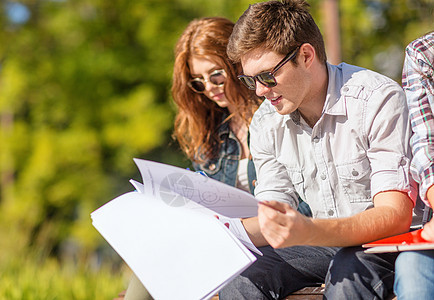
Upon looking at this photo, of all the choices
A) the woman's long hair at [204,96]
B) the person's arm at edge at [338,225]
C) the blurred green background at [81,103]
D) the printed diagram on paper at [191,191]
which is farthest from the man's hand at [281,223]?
the blurred green background at [81,103]

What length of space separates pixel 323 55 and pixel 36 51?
910cm

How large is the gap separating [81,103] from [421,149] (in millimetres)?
8617

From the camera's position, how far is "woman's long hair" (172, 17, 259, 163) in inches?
117

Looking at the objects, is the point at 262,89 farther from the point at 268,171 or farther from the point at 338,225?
the point at 338,225

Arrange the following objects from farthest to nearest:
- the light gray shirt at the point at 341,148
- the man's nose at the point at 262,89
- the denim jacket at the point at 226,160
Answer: the denim jacket at the point at 226,160 < the man's nose at the point at 262,89 < the light gray shirt at the point at 341,148

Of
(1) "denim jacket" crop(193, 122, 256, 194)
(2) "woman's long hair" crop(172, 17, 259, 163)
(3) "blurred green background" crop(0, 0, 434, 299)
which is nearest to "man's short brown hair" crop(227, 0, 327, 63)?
(2) "woman's long hair" crop(172, 17, 259, 163)

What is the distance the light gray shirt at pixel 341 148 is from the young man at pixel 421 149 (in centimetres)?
6

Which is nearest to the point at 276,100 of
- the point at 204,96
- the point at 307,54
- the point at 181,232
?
the point at 307,54

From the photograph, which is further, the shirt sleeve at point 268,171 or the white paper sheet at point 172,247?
the shirt sleeve at point 268,171

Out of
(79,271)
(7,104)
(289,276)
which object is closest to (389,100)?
(289,276)

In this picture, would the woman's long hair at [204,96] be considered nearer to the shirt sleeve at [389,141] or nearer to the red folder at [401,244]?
the shirt sleeve at [389,141]

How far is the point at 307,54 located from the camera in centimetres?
204

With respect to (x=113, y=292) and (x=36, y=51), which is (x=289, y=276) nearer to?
(x=113, y=292)

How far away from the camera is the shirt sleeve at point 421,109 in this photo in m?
1.76
